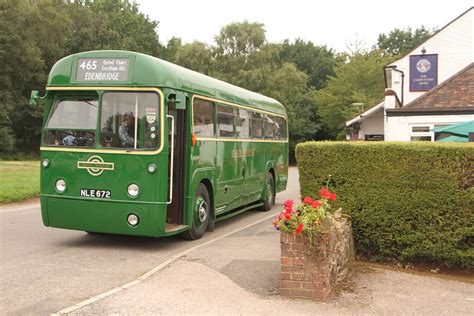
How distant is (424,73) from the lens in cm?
2883

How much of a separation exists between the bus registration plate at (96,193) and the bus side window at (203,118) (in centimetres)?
195

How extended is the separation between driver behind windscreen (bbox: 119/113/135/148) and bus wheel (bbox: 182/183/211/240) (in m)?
1.75

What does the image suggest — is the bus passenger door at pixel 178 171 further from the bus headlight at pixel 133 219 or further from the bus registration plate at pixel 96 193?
the bus registration plate at pixel 96 193

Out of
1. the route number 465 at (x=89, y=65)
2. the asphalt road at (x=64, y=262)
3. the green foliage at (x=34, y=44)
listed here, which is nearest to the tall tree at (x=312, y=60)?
the green foliage at (x=34, y=44)

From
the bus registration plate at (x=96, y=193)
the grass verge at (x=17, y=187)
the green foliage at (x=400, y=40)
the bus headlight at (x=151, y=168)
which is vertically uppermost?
the green foliage at (x=400, y=40)

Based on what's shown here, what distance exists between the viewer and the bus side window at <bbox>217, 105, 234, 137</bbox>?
420 inches

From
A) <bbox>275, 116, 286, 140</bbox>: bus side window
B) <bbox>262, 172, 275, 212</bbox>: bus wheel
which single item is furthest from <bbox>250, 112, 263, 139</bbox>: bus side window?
→ <bbox>275, 116, 286, 140</bbox>: bus side window

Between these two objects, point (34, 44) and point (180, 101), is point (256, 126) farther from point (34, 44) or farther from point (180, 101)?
Result: point (34, 44)

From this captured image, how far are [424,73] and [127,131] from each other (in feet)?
79.7

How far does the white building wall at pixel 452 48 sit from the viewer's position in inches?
1102

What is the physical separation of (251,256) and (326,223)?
216 cm

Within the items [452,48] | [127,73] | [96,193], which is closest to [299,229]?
[96,193]

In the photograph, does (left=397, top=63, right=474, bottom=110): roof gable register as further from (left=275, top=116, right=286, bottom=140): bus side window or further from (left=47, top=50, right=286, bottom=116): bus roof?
(left=47, top=50, right=286, bottom=116): bus roof

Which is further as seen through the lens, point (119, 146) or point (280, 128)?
point (280, 128)
